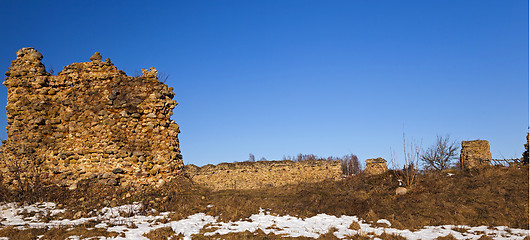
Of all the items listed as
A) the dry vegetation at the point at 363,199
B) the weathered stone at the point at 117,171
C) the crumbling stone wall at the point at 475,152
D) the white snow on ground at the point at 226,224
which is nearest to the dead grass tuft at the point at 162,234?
the dry vegetation at the point at 363,199

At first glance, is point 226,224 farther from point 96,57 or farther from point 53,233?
point 96,57

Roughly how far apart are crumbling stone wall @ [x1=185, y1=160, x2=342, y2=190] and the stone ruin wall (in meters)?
12.7

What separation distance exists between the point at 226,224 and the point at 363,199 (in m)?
4.91

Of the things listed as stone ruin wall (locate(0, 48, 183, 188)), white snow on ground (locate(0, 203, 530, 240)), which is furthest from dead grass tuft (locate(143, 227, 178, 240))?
stone ruin wall (locate(0, 48, 183, 188))

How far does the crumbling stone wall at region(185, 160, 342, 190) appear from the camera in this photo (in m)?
25.8

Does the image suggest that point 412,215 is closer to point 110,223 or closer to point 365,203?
point 365,203

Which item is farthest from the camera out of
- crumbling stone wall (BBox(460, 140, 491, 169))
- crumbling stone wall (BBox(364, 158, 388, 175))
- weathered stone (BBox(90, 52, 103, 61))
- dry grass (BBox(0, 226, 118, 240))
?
crumbling stone wall (BBox(364, 158, 388, 175))

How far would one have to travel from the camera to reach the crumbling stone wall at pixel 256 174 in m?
25.8

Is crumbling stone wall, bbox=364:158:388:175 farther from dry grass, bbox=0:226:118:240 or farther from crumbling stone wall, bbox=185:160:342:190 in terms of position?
dry grass, bbox=0:226:118:240

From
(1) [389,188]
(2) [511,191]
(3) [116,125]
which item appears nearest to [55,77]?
(3) [116,125]

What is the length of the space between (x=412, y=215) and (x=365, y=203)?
66.2 inches

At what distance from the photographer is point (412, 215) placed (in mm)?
9844

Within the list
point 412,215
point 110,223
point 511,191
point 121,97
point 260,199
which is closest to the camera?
point 110,223

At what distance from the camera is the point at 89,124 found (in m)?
13.0
